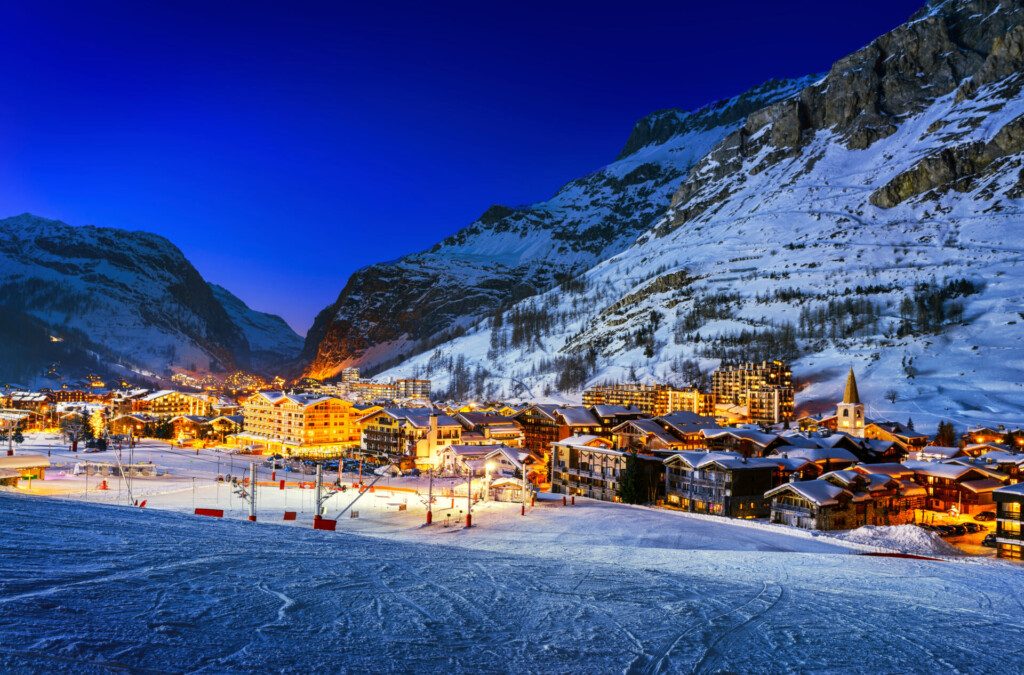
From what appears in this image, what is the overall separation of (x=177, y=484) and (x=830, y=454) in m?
52.7

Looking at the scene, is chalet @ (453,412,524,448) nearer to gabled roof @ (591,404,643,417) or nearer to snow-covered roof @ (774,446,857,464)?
gabled roof @ (591,404,643,417)

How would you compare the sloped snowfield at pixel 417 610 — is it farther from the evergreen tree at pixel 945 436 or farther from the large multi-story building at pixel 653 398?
the large multi-story building at pixel 653 398

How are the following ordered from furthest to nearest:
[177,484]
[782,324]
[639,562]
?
[782,324] < [177,484] < [639,562]

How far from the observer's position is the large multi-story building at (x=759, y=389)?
342ft

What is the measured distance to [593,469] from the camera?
6075 cm

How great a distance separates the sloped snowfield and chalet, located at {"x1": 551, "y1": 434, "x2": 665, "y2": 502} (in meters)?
40.0

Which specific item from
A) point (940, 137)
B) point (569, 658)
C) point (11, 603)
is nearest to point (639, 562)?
point (569, 658)

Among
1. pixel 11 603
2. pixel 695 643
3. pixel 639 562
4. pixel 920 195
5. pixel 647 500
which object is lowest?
pixel 647 500

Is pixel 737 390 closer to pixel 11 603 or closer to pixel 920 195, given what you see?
pixel 920 195

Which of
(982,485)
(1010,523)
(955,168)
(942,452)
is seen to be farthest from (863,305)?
(1010,523)

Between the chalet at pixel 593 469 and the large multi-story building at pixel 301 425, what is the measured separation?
36.1 metres

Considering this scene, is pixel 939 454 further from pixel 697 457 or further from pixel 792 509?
pixel 697 457

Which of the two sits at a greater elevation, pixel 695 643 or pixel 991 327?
pixel 991 327

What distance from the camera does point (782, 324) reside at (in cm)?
13762
